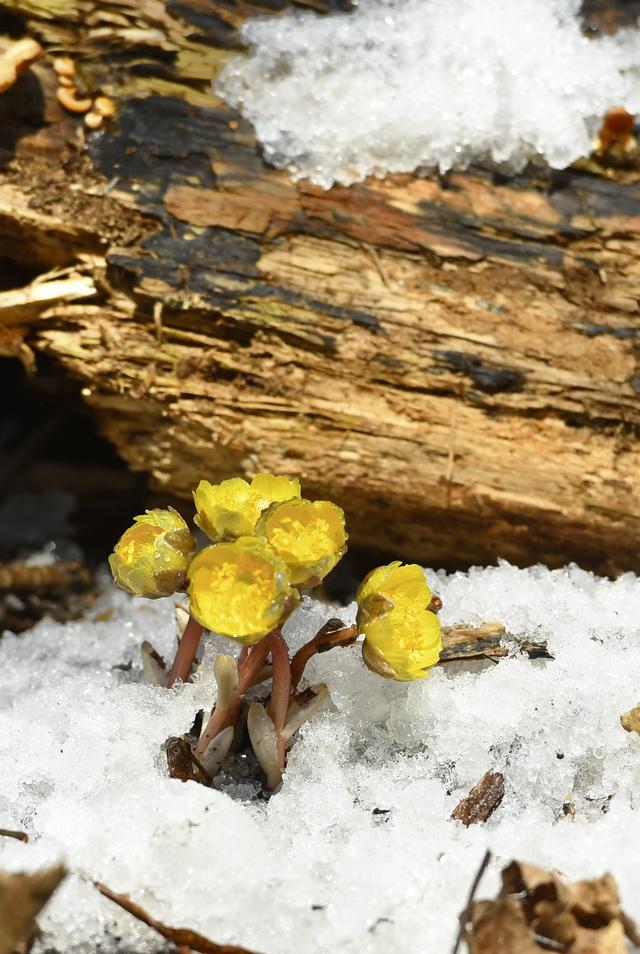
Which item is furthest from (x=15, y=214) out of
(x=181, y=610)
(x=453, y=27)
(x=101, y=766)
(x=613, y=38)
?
(x=613, y=38)

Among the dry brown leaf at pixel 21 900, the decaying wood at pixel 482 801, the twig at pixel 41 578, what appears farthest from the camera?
the twig at pixel 41 578

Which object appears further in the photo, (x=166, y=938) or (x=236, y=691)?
(x=236, y=691)

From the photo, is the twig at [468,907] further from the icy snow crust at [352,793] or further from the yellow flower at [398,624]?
the yellow flower at [398,624]

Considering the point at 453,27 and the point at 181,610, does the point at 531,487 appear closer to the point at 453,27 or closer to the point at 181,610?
the point at 181,610

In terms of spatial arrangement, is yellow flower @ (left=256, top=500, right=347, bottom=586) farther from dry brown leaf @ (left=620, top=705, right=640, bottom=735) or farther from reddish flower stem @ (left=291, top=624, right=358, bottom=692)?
dry brown leaf @ (left=620, top=705, right=640, bottom=735)

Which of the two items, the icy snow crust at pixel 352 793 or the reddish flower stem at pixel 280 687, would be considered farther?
the reddish flower stem at pixel 280 687

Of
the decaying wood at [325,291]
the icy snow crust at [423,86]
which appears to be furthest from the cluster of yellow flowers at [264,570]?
the icy snow crust at [423,86]
